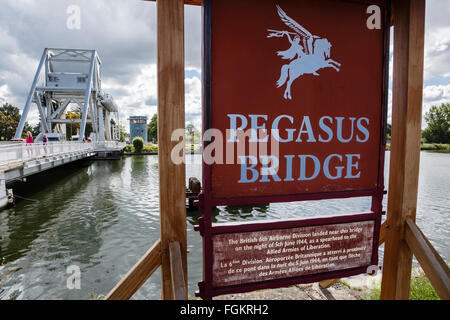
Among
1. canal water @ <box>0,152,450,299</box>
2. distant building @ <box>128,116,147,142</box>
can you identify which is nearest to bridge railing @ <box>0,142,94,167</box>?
canal water @ <box>0,152,450,299</box>

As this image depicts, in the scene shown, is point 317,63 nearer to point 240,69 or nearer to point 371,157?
point 240,69

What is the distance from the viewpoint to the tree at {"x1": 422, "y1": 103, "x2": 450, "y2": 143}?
86688 mm

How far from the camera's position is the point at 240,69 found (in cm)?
239

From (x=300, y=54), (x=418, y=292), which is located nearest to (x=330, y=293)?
(x=418, y=292)

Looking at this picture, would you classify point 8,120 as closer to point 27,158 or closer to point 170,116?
point 27,158

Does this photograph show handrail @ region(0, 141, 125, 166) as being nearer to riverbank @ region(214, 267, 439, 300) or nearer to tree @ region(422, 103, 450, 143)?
riverbank @ region(214, 267, 439, 300)

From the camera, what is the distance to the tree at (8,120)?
6554 centimetres

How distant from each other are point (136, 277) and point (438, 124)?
114 meters

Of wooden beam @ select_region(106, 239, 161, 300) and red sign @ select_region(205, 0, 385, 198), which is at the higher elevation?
red sign @ select_region(205, 0, 385, 198)

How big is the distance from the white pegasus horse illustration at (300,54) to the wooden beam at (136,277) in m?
1.87

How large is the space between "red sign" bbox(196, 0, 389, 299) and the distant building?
10409cm

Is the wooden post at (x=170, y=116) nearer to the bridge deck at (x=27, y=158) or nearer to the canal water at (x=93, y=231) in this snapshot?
the canal water at (x=93, y=231)
